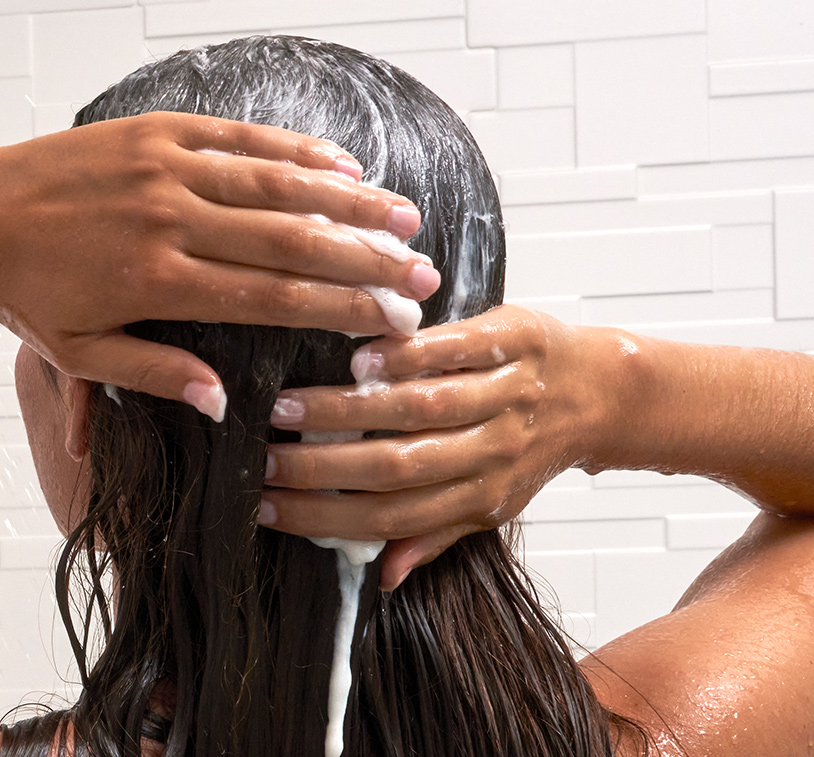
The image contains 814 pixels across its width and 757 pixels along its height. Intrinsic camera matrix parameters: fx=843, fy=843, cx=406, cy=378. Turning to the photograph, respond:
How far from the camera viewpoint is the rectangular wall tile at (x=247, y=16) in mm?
1699

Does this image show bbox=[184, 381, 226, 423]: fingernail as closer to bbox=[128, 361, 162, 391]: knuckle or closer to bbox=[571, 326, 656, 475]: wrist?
bbox=[128, 361, 162, 391]: knuckle

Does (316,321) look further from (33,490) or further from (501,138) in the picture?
(33,490)

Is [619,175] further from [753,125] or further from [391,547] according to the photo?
[391,547]

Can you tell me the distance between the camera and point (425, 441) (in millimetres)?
507

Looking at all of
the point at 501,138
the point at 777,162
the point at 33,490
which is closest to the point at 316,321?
the point at 501,138

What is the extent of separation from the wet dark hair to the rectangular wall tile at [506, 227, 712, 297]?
113 centimetres

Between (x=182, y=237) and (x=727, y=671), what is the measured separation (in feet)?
1.70

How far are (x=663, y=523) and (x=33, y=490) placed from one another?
1.33 m

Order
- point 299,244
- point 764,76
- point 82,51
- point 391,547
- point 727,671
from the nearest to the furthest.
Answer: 1. point 299,244
2. point 391,547
3. point 727,671
4. point 764,76
5. point 82,51

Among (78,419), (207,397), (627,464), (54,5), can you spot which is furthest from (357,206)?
(54,5)

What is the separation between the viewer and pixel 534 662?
0.61m

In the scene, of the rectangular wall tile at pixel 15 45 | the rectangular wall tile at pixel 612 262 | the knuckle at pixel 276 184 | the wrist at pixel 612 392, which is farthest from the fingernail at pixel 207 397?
the rectangular wall tile at pixel 15 45

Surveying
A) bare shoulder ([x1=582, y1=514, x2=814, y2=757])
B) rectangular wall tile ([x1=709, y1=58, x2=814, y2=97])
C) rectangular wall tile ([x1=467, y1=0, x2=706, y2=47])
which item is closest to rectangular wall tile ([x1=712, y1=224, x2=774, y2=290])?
rectangular wall tile ([x1=709, y1=58, x2=814, y2=97])

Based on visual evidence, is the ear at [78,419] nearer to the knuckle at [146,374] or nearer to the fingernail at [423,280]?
the knuckle at [146,374]
